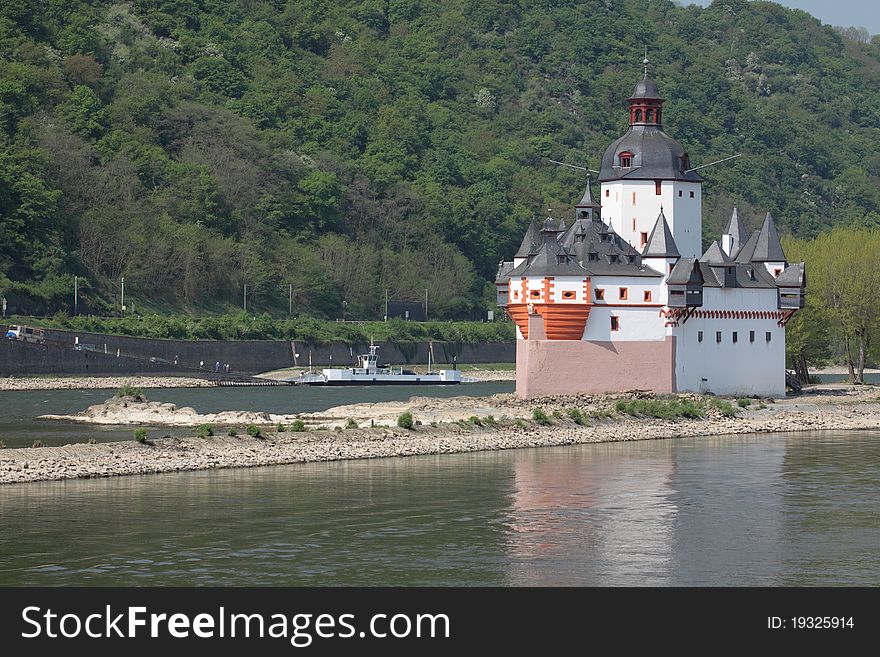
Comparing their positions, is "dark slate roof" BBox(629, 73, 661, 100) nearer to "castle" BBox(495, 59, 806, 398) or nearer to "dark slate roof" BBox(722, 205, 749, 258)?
"castle" BBox(495, 59, 806, 398)

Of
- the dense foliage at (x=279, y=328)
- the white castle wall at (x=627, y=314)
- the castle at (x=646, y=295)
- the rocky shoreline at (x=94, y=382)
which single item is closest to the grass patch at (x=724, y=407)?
the castle at (x=646, y=295)

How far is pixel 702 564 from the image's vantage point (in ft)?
125

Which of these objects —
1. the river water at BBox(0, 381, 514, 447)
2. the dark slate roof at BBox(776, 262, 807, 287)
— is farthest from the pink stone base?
the river water at BBox(0, 381, 514, 447)

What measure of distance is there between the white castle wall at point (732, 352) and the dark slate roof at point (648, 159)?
22.6 ft

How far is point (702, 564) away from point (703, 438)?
32.8m

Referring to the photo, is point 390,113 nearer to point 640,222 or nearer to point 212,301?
point 212,301

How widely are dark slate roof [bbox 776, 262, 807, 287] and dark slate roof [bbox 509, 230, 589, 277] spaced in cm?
1169

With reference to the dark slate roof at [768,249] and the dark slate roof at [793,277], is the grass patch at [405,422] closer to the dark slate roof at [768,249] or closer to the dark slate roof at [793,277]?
the dark slate roof at [793,277]

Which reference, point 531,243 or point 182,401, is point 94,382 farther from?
point 531,243

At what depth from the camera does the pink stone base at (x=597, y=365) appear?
82.4 metres

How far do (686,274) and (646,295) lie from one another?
7.20ft
